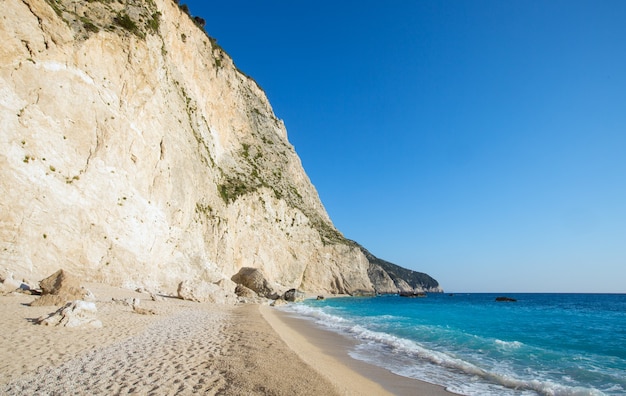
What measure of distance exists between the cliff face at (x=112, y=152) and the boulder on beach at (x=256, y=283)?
190cm

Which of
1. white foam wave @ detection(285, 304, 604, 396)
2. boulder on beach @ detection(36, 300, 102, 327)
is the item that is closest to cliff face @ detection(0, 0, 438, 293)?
boulder on beach @ detection(36, 300, 102, 327)

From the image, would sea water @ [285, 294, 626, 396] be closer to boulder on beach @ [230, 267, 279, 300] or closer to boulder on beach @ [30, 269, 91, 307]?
boulder on beach @ [30, 269, 91, 307]

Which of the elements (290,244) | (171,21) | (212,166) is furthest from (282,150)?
(171,21)

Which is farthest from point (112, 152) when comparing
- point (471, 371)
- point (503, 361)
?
point (503, 361)

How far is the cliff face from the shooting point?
1861 cm

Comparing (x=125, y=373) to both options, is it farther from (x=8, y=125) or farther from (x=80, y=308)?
(x=8, y=125)

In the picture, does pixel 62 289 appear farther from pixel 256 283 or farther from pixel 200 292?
pixel 256 283

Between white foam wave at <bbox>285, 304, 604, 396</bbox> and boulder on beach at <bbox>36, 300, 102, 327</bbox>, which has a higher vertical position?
boulder on beach at <bbox>36, 300, 102, 327</bbox>

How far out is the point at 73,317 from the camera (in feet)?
33.1

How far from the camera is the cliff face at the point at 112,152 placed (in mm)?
18609

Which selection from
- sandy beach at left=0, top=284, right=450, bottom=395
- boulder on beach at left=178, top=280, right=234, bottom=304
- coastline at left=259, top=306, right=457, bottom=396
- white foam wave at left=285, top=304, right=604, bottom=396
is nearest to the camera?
sandy beach at left=0, top=284, right=450, bottom=395

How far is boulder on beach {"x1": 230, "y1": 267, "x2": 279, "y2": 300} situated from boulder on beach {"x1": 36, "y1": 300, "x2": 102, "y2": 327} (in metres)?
28.9

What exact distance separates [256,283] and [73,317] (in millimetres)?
29467

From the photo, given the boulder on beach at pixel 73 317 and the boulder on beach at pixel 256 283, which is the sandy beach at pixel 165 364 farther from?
the boulder on beach at pixel 256 283
